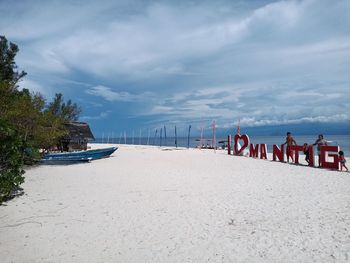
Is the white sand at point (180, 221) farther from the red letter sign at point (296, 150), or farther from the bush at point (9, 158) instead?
the red letter sign at point (296, 150)

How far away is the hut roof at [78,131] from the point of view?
27.5 m

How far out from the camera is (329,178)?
1270cm

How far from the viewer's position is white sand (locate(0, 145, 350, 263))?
Answer: 5.50m

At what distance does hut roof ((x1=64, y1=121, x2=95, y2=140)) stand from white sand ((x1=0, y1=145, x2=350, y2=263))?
50.7 ft

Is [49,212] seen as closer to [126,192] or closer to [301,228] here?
[126,192]

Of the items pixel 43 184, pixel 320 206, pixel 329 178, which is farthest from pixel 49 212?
pixel 329 178

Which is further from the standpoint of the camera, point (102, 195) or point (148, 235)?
point (102, 195)

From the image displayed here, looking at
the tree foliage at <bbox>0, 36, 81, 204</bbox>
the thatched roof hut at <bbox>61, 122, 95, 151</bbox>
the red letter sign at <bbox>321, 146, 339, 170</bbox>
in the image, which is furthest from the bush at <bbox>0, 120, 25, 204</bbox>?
the thatched roof hut at <bbox>61, 122, 95, 151</bbox>

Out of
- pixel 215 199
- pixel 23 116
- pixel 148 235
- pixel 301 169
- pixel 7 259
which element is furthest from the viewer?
pixel 301 169

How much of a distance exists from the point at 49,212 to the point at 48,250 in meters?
2.77

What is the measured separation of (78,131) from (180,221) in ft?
77.8

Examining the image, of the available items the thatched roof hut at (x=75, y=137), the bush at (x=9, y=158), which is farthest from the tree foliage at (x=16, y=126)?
the thatched roof hut at (x=75, y=137)

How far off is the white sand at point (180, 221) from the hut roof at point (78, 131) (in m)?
15.5

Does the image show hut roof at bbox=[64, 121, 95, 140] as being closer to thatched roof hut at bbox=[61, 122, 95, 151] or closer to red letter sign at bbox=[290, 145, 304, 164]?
thatched roof hut at bbox=[61, 122, 95, 151]
